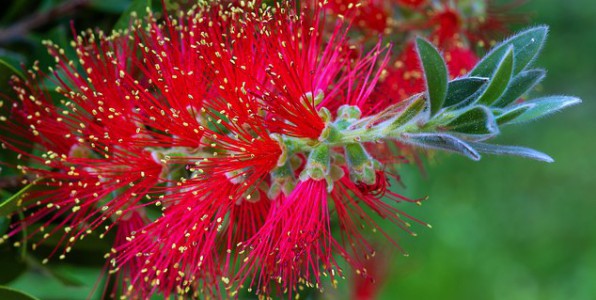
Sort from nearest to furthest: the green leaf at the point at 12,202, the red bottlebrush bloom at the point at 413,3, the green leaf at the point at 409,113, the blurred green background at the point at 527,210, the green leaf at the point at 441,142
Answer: the green leaf at the point at 441,142 < the green leaf at the point at 409,113 < the green leaf at the point at 12,202 < the red bottlebrush bloom at the point at 413,3 < the blurred green background at the point at 527,210

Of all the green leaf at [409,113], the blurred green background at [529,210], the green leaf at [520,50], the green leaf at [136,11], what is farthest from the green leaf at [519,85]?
the blurred green background at [529,210]

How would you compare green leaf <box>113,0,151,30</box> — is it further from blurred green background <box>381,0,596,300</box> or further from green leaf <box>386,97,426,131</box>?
blurred green background <box>381,0,596,300</box>

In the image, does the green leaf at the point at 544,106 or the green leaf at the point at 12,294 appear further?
the green leaf at the point at 12,294

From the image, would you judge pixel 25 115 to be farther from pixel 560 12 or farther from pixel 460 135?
pixel 560 12

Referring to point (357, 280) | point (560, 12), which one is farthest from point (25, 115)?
point (560, 12)

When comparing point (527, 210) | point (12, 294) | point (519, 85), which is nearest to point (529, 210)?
point (527, 210)

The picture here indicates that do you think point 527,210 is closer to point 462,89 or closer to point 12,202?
point 462,89

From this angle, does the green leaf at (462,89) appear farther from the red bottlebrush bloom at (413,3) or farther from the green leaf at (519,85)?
the red bottlebrush bloom at (413,3)
